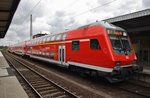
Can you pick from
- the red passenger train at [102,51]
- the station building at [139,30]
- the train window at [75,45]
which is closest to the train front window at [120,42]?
the red passenger train at [102,51]

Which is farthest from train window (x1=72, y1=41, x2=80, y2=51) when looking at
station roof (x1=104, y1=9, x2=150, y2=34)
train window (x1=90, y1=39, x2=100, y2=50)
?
station roof (x1=104, y1=9, x2=150, y2=34)

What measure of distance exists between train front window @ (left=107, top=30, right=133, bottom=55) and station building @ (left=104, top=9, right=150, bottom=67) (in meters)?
3.23

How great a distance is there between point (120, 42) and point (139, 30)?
6684 millimetres

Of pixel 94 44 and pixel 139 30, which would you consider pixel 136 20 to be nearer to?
pixel 139 30

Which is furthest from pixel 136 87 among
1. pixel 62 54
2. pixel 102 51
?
pixel 62 54

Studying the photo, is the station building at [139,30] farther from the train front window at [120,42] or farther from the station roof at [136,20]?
the train front window at [120,42]

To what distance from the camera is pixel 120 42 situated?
10.2 m

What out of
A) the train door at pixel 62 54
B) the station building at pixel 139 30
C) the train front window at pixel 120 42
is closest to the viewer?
the train front window at pixel 120 42

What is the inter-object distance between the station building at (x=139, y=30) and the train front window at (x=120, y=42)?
3.23 m

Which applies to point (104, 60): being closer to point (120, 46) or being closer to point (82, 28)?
point (120, 46)

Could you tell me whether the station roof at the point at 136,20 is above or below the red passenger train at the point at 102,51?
above

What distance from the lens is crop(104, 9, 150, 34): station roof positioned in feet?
41.6

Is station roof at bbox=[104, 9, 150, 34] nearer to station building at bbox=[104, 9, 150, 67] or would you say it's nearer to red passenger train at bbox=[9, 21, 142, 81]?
station building at bbox=[104, 9, 150, 67]

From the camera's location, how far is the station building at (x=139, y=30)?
13.9 metres
